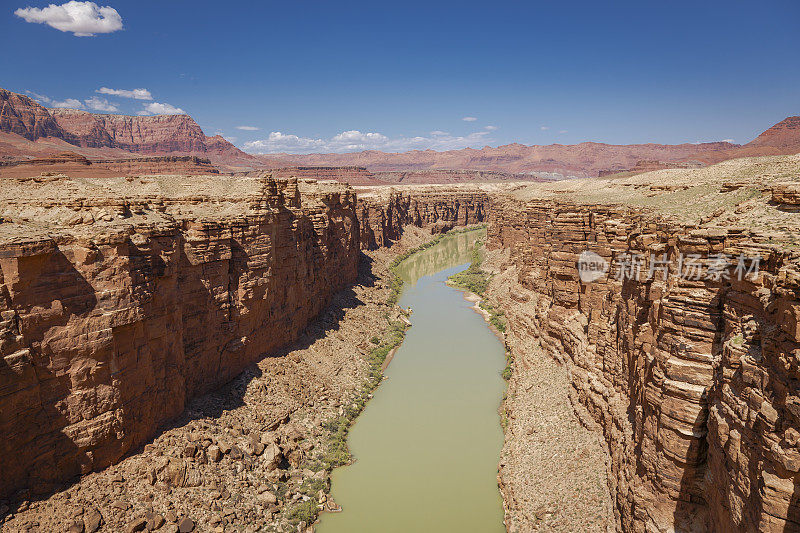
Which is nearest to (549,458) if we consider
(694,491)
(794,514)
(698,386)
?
(694,491)

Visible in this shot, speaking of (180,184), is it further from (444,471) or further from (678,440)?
(678,440)

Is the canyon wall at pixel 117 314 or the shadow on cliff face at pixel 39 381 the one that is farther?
the canyon wall at pixel 117 314

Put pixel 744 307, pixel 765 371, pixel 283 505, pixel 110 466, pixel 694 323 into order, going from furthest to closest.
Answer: pixel 283 505 → pixel 110 466 → pixel 694 323 → pixel 744 307 → pixel 765 371

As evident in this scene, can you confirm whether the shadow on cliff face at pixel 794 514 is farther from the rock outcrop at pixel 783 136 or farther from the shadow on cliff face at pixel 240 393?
the rock outcrop at pixel 783 136

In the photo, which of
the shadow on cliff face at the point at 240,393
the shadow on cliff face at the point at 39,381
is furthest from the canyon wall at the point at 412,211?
the shadow on cliff face at the point at 39,381

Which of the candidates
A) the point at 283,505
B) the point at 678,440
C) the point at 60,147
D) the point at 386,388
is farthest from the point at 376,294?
the point at 60,147

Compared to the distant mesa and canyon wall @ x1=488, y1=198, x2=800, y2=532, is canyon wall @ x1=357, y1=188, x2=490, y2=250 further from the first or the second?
canyon wall @ x1=488, y1=198, x2=800, y2=532
